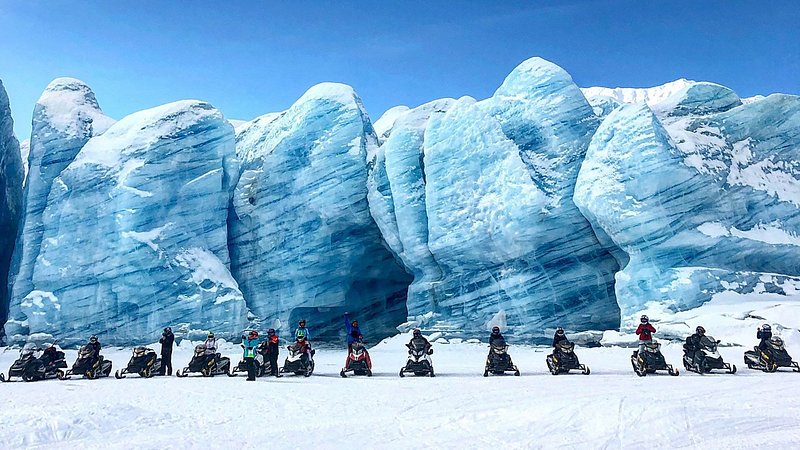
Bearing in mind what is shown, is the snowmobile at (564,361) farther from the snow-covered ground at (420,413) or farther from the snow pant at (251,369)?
the snow pant at (251,369)

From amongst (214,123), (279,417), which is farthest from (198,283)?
(279,417)

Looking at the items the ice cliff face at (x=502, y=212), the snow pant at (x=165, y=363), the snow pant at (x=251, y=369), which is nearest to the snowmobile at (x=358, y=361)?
the snow pant at (x=251, y=369)

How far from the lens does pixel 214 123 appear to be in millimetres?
29656

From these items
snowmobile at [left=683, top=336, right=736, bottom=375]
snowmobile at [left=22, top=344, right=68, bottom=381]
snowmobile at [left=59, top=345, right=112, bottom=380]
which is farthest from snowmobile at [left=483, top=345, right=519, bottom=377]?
snowmobile at [left=22, top=344, right=68, bottom=381]

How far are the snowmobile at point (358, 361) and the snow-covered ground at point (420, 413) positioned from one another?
167 cm

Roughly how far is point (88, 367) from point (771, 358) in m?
14.7

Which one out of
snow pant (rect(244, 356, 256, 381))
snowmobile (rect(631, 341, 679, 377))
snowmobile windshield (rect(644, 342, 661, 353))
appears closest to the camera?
snowmobile (rect(631, 341, 679, 377))

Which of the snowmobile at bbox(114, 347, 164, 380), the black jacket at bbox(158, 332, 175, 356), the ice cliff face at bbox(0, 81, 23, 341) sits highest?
the ice cliff face at bbox(0, 81, 23, 341)

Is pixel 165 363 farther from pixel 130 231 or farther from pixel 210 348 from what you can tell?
pixel 130 231

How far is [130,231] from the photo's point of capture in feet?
87.2

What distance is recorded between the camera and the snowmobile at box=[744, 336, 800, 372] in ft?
38.4

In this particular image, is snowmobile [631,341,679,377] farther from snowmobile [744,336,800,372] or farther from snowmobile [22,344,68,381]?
snowmobile [22,344,68,381]

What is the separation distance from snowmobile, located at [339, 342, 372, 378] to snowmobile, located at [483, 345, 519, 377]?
8.61 feet

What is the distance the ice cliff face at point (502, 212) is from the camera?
24.1 metres
